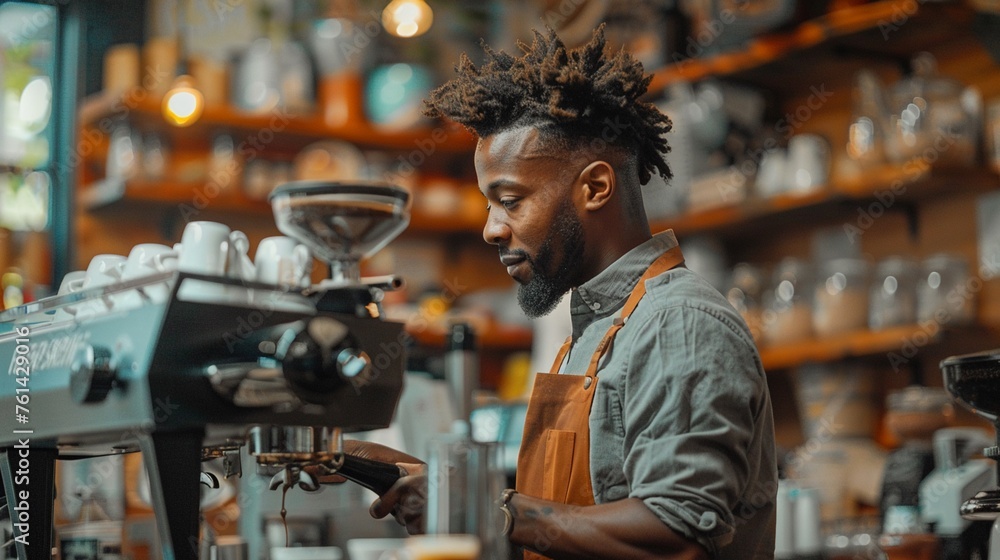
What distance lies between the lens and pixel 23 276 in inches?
176

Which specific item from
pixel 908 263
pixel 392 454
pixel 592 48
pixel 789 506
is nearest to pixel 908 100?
pixel 908 263

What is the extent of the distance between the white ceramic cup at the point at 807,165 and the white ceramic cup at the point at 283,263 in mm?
2839

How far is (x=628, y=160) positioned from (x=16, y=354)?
873 mm

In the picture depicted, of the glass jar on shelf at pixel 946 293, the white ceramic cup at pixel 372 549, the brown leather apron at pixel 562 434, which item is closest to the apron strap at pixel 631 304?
the brown leather apron at pixel 562 434

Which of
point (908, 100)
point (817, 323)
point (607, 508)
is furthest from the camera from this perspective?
point (817, 323)

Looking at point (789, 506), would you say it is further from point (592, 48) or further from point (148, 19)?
point (148, 19)

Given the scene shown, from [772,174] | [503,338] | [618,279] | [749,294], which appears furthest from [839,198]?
[618,279]

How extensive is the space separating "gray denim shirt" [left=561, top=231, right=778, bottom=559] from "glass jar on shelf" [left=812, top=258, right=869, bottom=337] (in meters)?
2.29

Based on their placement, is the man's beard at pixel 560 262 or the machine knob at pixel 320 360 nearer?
the machine knob at pixel 320 360

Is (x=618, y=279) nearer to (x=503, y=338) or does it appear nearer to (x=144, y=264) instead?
(x=144, y=264)

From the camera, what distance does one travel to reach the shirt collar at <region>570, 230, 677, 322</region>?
5.86ft

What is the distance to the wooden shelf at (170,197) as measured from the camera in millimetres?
4633

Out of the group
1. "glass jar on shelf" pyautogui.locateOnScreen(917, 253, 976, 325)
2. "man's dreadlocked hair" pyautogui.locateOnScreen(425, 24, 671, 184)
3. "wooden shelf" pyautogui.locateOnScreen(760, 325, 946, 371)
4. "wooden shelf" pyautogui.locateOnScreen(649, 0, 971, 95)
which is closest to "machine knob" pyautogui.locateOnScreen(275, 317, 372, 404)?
"man's dreadlocked hair" pyautogui.locateOnScreen(425, 24, 671, 184)

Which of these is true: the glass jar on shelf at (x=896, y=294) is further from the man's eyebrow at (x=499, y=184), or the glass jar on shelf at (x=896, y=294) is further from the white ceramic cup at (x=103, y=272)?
the white ceramic cup at (x=103, y=272)
